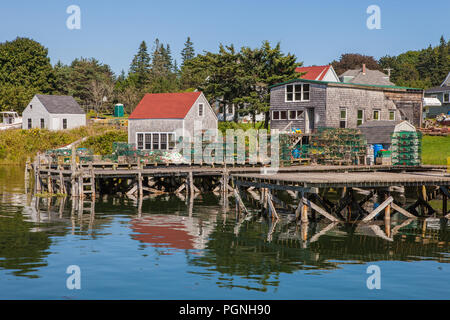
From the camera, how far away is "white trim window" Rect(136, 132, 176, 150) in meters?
60.1

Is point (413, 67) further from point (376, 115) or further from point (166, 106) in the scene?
point (166, 106)

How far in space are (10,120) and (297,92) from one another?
5733 cm

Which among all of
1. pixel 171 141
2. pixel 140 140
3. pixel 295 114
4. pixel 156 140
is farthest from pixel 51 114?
pixel 295 114

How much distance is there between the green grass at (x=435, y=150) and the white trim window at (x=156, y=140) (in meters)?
25.2

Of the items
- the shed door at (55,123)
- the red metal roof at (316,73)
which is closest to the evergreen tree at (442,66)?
the red metal roof at (316,73)

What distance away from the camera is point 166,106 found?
2445 inches

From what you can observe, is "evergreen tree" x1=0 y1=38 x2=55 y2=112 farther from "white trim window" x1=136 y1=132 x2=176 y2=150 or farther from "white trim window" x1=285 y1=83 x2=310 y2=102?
"white trim window" x1=285 y1=83 x2=310 y2=102

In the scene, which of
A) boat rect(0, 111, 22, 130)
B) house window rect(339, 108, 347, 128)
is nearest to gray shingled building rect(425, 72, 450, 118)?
house window rect(339, 108, 347, 128)

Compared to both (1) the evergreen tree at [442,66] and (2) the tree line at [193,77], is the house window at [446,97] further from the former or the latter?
(1) the evergreen tree at [442,66]

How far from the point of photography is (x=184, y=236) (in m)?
25.9

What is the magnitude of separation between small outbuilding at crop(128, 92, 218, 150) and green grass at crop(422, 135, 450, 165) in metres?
22.6

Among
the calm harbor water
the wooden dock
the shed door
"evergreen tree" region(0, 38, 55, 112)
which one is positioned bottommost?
the calm harbor water

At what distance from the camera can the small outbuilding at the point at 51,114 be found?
83812mm

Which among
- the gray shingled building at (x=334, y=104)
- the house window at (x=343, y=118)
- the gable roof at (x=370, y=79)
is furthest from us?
the gable roof at (x=370, y=79)
